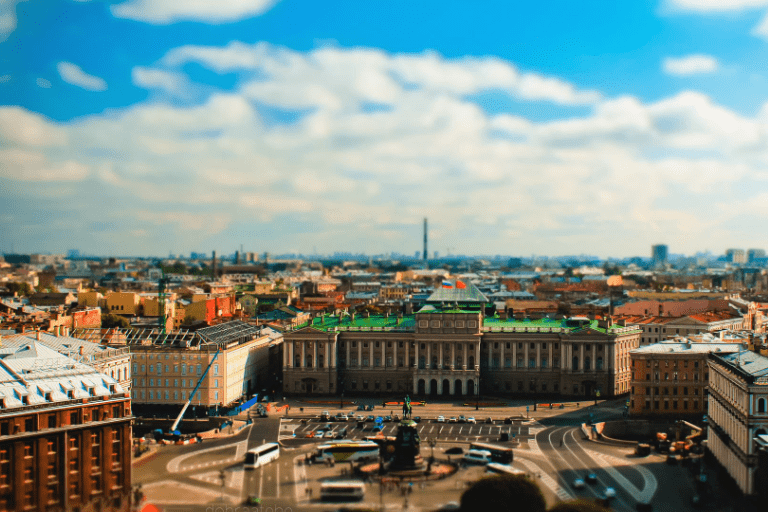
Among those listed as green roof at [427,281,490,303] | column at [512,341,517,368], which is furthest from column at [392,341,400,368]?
column at [512,341,517,368]

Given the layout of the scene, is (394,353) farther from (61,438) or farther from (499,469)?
(61,438)

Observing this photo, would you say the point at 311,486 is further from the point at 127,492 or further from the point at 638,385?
the point at 638,385

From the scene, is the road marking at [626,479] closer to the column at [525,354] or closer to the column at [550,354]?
the column at [550,354]

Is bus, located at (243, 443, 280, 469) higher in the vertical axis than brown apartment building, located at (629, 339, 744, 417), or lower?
lower

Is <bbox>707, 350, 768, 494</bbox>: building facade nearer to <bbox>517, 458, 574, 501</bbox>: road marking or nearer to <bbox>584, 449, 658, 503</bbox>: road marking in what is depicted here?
<bbox>584, 449, 658, 503</bbox>: road marking

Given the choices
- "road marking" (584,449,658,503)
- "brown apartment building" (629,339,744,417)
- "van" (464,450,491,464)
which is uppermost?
"brown apartment building" (629,339,744,417)

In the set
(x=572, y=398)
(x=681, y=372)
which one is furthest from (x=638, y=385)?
(x=572, y=398)

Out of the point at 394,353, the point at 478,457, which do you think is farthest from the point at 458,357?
the point at 478,457
